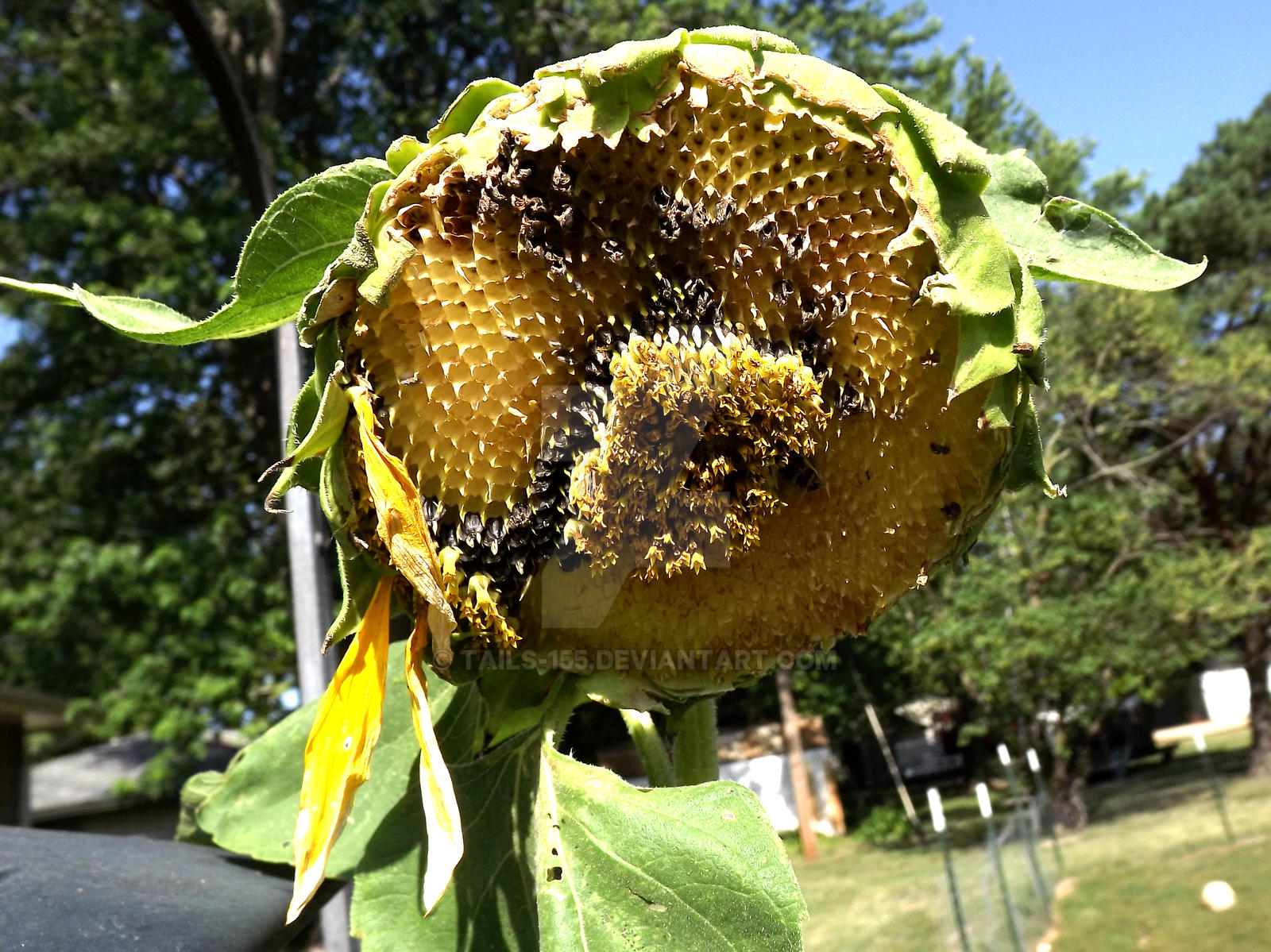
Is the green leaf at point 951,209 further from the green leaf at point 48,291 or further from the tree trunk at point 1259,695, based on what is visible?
the tree trunk at point 1259,695

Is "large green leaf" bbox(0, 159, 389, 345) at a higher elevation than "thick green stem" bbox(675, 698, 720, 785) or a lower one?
higher

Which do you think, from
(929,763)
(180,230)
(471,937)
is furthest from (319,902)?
(929,763)

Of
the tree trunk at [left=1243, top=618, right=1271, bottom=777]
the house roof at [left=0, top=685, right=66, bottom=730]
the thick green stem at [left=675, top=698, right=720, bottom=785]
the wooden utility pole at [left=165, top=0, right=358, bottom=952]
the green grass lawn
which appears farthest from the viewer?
the tree trunk at [left=1243, top=618, right=1271, bottom=777]

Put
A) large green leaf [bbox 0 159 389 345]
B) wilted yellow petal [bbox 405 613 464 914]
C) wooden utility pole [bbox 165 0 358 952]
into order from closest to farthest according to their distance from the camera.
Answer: wilted yellow petal [bbox 405 613 464 914]
large green leaf [bbox 0 159 389 345]
wooden utility pole [bbox 165 0 358 952]

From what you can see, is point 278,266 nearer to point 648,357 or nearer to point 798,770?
point 648,357

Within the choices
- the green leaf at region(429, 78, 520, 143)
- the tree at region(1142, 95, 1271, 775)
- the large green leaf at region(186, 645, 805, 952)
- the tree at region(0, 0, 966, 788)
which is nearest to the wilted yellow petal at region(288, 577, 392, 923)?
the large green leaf at region(186, 645, 805, 952)

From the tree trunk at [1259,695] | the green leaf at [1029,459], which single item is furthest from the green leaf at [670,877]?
the tree trunk at [1259,695]

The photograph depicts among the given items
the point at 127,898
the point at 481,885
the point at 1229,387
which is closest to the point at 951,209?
the point at 481,885

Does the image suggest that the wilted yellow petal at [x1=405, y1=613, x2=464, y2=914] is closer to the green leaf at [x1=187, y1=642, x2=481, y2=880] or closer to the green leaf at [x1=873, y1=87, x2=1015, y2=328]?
the green leaf at [x1=187, y1=642, x2=481, y2=880]
